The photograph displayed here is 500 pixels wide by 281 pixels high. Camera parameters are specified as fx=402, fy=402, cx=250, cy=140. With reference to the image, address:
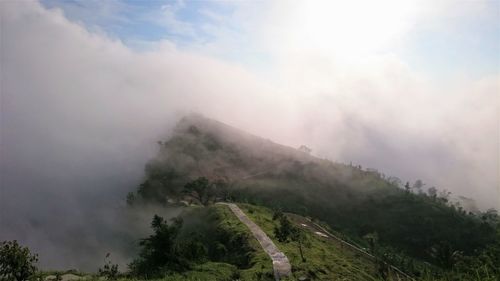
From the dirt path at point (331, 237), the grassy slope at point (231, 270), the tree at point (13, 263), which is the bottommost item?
the tree at point (13, 263)

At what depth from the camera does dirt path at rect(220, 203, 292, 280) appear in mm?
59269

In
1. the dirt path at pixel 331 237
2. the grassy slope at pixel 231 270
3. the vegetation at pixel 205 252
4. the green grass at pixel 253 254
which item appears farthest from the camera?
the dirt path at pixel 331 237

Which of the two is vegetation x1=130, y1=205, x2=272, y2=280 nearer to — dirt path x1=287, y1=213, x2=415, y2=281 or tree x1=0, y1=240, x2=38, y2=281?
tree x1=0, y1=240, x2=38, y2=281

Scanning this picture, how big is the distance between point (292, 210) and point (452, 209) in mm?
82850

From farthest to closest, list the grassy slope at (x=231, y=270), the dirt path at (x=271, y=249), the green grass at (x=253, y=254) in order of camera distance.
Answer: the dirt path at (x=271, y=249) < the green grass at (x=253, y=254) < the grassy slope at (x=231, y=270)

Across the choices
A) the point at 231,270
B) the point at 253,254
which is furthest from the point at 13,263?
the point at 253,254

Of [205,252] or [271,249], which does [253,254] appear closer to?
[271,249]

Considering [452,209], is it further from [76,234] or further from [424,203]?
[76,234]

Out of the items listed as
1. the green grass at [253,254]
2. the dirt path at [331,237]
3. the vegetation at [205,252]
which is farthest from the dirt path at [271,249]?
the dirt path at [331,237]

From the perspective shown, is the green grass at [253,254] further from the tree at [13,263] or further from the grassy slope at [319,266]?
the tree at [13,263]

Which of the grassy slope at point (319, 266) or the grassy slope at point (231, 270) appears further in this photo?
the grassy slope at point (319, 266)

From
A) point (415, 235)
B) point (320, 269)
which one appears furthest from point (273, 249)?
point (415, 235)

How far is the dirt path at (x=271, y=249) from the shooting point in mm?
59269

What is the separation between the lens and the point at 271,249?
74.7 meters
